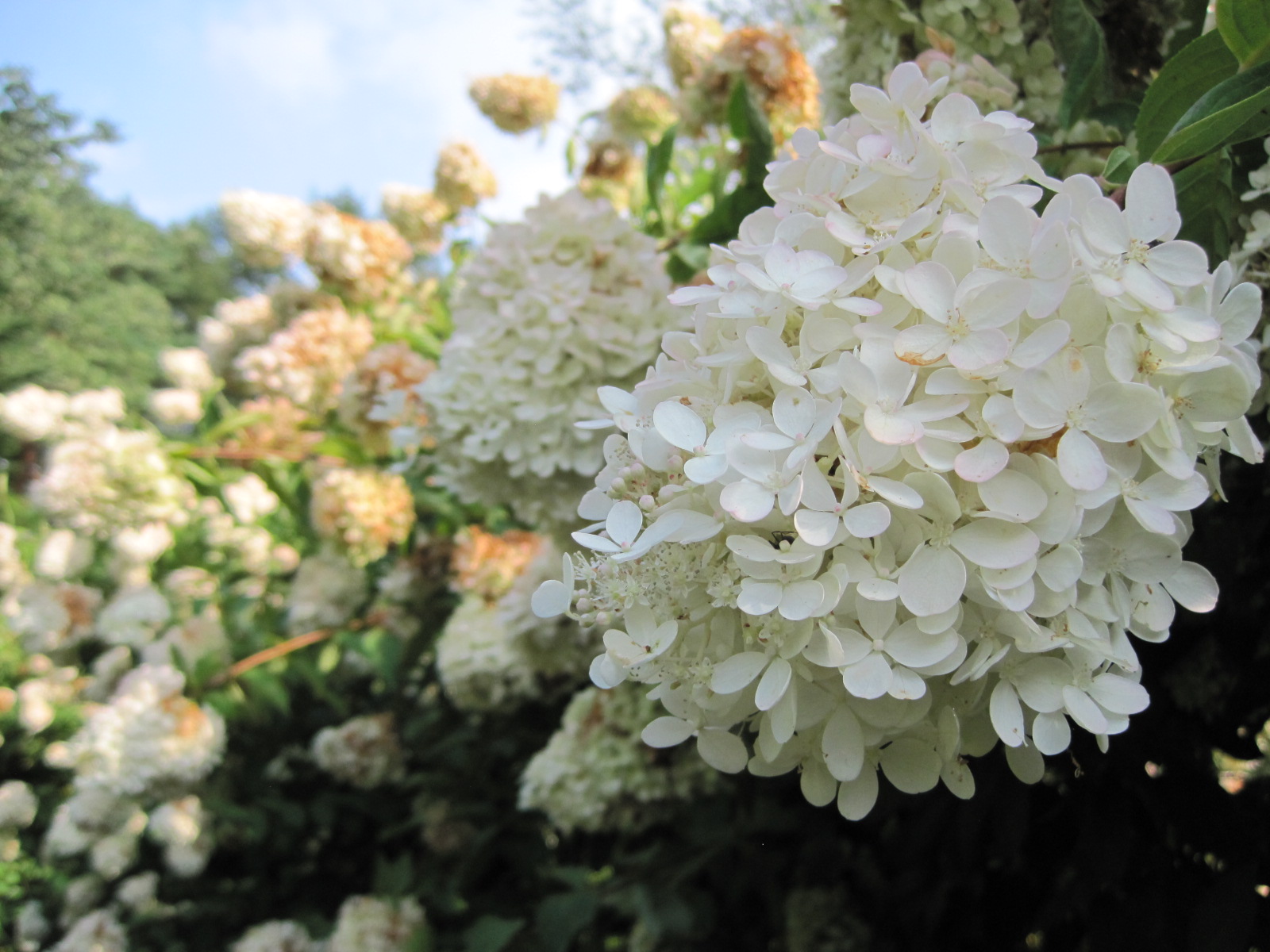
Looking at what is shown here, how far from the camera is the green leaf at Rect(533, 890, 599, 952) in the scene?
3.27 feet

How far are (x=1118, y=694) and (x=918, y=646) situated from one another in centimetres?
9

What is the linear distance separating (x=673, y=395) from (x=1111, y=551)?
199 mm

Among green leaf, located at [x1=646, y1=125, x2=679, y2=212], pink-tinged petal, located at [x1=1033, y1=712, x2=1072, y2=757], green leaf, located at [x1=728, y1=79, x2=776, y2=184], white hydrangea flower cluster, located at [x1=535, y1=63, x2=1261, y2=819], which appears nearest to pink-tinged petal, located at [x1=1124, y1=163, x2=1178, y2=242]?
white hydrangea flower cluster, located at [x1=535, y1=63, x2=1261, y2=819]

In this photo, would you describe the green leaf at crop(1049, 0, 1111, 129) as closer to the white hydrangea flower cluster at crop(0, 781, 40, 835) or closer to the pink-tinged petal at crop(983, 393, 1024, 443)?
the pink-tinged petal at crop(983, 393, 1024, 443)

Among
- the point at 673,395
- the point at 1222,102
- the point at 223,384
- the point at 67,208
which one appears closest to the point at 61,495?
the point at 223,384

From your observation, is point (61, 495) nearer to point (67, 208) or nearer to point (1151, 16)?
point (67, 208)

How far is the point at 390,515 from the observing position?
3.59 ft

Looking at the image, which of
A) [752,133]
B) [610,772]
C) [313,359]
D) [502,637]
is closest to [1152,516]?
[752,133]

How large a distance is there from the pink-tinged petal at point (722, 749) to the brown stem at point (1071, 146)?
0.42 m

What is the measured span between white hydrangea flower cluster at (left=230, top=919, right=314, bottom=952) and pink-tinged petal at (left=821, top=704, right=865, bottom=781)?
1.27m

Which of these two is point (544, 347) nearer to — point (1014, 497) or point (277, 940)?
point (1014, 497)

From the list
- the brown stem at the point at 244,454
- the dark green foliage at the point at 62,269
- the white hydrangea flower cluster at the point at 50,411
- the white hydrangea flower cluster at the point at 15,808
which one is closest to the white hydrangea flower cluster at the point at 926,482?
the brown stem at the point at 244,454

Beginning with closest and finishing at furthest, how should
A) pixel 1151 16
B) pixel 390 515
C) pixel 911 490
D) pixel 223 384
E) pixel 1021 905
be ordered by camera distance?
1. pixel 911 490
2. pixel 1151 16
3. pixel 1021 905
4. pixel 390 515
5. pixel 223 384

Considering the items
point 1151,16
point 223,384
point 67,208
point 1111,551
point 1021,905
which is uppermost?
point 1151,16
